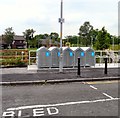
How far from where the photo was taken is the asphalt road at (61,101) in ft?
19.6

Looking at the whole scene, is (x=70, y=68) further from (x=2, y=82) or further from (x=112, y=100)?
(x=112, y=100)

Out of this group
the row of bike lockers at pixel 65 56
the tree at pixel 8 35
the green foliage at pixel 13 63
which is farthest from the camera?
the tree at pixel 8 35

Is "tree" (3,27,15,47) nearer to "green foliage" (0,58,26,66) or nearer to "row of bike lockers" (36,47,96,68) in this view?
"green foliage" (0,58,26,66)

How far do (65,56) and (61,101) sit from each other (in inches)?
321

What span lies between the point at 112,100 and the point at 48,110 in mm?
2145

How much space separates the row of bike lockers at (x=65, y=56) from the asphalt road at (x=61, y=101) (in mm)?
5530

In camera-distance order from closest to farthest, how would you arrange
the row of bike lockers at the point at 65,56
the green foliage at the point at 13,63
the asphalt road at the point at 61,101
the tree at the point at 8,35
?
the asphalt road at the point at 61,101
the row of bike lockers at the point at 65,56
the green foliage at the point at 13,63
the tree at the point at 8,35

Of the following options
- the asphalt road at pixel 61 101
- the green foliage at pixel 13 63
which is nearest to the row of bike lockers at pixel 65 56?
the green foliage at pixel 13 63

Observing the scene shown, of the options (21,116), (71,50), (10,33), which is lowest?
(21,116)

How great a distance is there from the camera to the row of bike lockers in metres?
14.8

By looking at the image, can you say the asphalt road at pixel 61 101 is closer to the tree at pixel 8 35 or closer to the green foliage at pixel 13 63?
the green foliage at pixel 13 63

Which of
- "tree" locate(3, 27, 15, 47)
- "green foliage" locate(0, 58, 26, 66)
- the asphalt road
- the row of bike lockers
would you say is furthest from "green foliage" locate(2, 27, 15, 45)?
the asphalt road

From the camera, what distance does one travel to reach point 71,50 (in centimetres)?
1520

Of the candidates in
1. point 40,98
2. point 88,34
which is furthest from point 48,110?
point 88,34
